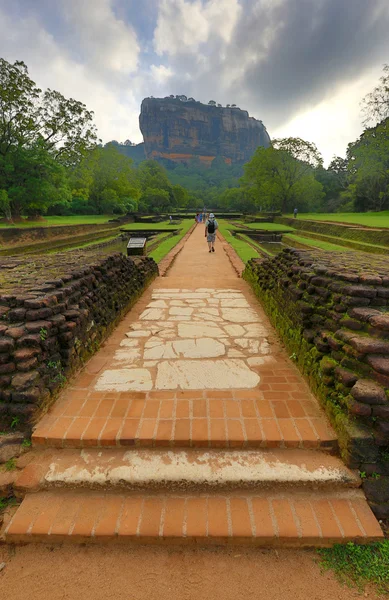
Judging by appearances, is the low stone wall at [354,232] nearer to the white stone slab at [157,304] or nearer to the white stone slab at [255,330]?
the white stone slab at [255,330]

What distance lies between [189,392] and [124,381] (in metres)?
0.65

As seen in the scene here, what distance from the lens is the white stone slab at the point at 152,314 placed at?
436 cm

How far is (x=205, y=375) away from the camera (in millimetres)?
2770

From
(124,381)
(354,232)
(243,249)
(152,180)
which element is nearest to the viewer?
(124,381)

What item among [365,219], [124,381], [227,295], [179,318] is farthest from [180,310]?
[365,219]

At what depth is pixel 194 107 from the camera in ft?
447

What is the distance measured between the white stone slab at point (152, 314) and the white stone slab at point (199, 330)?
51 cm

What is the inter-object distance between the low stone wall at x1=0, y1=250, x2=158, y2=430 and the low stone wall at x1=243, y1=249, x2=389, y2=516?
2267 millimetres

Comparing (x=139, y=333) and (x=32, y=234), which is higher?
(x=32, y=234)

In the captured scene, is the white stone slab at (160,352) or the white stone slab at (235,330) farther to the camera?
the white stone slab at (235,330)

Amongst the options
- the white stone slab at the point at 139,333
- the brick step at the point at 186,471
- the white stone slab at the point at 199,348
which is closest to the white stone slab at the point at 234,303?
the white stone slab at the point at 199,348

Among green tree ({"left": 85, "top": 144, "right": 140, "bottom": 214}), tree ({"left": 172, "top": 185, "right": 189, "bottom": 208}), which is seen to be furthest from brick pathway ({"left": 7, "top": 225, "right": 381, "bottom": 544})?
tree ({"left": 172, "top": 185, "right": 189, "bottom": 208})

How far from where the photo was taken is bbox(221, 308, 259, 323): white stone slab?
4.26 m

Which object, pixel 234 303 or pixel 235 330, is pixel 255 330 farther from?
pixel 234 303
